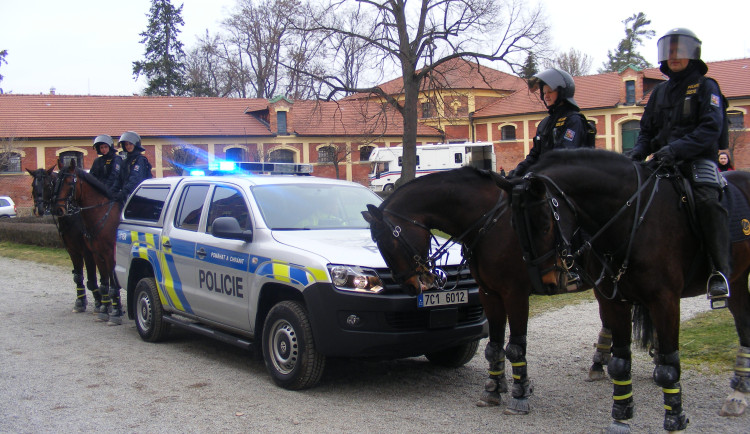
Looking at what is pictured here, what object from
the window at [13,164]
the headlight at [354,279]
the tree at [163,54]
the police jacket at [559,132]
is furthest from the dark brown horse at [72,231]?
the tree at [163,54]

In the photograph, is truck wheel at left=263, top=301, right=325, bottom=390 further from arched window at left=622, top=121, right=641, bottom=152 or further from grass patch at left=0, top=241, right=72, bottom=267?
arched window at left=622, top=121, right=641, bottom=152

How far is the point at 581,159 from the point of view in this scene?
455cm

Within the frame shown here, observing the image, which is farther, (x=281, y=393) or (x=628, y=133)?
(x=628, y=133)

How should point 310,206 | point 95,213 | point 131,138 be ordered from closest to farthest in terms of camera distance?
point 310,206 < point 95,213 < point 131,138

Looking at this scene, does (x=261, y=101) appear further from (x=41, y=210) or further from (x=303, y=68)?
(x=41, y=210)

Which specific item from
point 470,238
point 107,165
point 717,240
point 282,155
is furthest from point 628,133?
point 717,240

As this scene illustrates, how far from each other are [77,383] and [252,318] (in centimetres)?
183

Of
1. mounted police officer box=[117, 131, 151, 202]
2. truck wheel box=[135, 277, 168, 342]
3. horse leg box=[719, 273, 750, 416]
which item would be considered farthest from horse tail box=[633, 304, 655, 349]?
mounted police officer box=[117, 131, 151, 202]

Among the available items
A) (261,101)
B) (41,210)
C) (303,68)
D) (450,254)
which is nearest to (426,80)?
(303,68)

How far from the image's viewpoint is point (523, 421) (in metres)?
5.13

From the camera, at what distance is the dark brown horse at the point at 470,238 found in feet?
17.3

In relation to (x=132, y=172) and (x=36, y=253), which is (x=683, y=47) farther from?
(x=36, y=253)

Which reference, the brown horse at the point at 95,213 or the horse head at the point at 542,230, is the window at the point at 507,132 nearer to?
the brown horse at the point at 95,213

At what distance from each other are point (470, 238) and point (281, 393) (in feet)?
7.32
